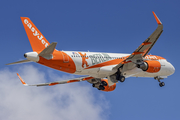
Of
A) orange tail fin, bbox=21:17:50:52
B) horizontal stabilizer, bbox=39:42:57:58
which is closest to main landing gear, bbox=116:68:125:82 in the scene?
horizontal stabilizer, bbox=39:42:57:58

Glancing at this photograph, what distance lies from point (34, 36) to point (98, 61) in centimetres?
767

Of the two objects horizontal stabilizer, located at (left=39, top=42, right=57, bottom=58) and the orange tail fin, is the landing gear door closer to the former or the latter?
horizontal stabilizer, located at (left=39, top=42, right=57, bottom=58)

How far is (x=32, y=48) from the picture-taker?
2650cm

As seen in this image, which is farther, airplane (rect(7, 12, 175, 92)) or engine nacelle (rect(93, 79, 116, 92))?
engine nacelle (rect(93, 79, 116, 92))

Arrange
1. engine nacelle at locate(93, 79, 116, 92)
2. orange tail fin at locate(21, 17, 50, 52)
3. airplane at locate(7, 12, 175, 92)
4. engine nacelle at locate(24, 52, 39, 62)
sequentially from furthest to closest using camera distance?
engine nacelle at locate(93, 79, 116, 92)
orange tail fin at locate(21, 17, 50, 52)
airplane at locate(7, 12, 175, 92)
engine nacelle at locate(24, 52, 39, 62)

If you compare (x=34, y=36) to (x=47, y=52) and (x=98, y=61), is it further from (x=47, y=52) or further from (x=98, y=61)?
(x=98, y=61)

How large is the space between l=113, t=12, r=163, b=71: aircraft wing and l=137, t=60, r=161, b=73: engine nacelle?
95cm

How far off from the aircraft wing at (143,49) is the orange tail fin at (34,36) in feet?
28.9

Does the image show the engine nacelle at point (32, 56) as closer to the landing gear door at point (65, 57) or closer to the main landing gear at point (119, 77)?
the landing gear door at point (65, 57)

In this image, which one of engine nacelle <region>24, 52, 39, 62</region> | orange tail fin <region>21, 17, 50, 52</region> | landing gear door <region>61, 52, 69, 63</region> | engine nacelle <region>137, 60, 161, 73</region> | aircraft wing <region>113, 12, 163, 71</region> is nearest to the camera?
aircraft wing <region>113, 12, 163, 71</region>

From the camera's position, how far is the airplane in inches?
1015

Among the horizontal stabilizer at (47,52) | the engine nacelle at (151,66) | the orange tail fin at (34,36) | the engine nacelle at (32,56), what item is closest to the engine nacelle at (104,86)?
the engine nacelle at (151,66)

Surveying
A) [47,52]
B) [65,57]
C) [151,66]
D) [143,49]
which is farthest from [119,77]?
[47,52]

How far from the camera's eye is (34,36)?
27203mm
